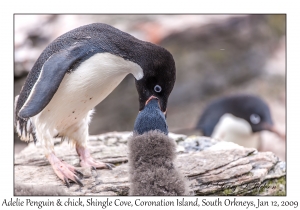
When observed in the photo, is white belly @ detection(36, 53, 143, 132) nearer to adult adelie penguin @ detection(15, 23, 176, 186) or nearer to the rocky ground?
adult adelie penguin @ detection(15, 23, 176, 186)

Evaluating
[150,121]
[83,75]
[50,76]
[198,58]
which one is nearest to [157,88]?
[150,121]

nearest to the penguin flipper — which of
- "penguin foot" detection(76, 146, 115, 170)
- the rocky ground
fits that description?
"penguin foot" detection(76, 146, 115, 170)

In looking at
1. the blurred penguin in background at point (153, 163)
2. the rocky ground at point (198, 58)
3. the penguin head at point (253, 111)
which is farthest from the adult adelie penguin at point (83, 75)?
the penguin head at point (253, 111)

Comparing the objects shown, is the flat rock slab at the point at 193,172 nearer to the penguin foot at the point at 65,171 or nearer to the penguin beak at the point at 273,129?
the penguin foot at the point at 65,171

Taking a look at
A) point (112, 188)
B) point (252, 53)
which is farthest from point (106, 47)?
point (252, 53)

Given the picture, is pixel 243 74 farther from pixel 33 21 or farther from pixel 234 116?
pixel 33 21

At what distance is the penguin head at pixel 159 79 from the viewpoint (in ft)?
8.11

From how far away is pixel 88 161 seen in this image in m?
2.98

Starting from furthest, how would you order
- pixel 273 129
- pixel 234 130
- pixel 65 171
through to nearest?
pixel 234 130 < pixel 273 129 < pixel 65 171

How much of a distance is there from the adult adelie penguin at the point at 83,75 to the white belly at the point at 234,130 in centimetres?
276

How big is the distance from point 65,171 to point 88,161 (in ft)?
0.82

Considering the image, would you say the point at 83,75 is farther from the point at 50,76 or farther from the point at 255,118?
the point at 255,118

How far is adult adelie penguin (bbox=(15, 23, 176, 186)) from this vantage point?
A: 2469mm
